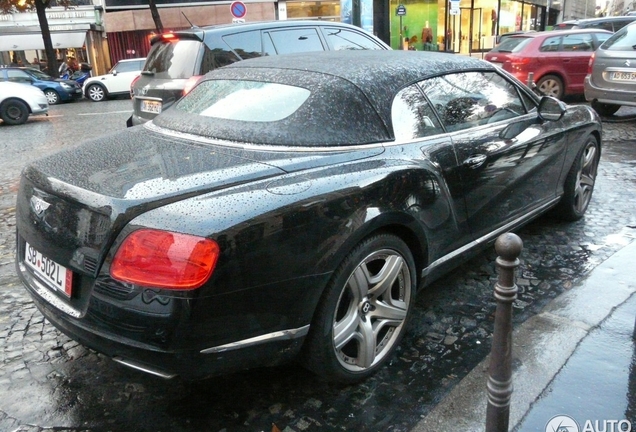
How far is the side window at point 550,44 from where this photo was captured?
39.7ft

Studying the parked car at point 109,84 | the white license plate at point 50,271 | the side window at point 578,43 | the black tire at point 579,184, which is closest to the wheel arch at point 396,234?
the white license plate at point 50,271

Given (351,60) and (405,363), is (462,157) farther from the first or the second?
(405,363)

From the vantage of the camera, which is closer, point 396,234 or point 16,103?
point 396,234

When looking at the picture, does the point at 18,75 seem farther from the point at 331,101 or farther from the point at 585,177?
the point at 331,101

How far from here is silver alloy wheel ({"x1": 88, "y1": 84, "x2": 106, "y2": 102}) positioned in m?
20.6

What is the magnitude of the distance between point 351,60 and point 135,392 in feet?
7.30

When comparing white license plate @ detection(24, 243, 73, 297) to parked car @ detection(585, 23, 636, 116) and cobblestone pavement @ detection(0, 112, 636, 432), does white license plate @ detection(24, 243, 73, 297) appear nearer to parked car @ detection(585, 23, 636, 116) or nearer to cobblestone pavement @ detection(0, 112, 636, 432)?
cobblestone pavement @ detection(0, 112, 636, 432)

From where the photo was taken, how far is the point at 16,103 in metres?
13.4

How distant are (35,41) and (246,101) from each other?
3468 cm

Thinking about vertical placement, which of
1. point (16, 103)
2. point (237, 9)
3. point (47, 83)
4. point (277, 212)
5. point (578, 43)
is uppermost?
point (237, 9)

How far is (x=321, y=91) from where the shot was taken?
2.97m

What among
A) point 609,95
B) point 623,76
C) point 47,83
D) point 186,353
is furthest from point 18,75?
point 186,353

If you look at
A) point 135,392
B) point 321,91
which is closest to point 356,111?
point 321,91

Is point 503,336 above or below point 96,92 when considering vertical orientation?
above
